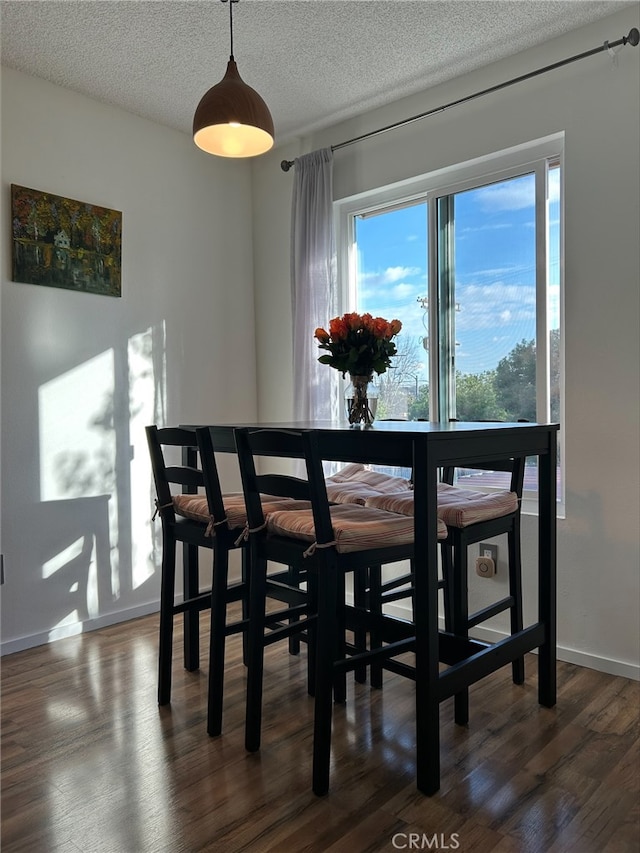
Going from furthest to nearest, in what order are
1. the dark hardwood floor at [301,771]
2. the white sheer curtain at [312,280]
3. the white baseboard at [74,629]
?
the white sheer curtain at [312,280] → the white baseboard at [74,629] → the dark hardwood floor at [301,771]

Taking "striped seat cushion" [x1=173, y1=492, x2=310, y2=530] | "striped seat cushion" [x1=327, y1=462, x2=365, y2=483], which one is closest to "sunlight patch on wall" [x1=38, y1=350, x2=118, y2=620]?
"striped seat cushion" [x1=173, y1=492, x2=310, y2=530]

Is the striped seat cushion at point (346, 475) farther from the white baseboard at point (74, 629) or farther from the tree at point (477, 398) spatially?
the white baseboard at point (74, 629)

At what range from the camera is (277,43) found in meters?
2.67

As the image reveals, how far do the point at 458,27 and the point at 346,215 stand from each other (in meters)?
1.15

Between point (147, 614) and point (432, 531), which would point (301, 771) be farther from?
point (147, 614)

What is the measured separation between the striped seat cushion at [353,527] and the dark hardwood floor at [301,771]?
2.18 feet

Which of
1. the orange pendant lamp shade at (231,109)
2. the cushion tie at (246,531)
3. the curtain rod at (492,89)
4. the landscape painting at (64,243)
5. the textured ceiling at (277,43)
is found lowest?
the cushion tie at (246,531)

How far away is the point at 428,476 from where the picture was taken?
1.68m

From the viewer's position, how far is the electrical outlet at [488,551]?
286cm

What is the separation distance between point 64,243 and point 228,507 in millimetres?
1671

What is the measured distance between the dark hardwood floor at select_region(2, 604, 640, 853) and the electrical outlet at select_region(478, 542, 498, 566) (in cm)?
51

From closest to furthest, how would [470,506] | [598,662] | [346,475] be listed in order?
[470,506] < [598,662] < [346,475]

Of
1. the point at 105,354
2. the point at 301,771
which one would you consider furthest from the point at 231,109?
the point at 301,771

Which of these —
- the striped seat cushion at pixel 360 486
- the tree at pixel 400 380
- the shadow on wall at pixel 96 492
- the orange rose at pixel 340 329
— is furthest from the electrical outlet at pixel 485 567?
the shadow on wall at pixel 96 492
